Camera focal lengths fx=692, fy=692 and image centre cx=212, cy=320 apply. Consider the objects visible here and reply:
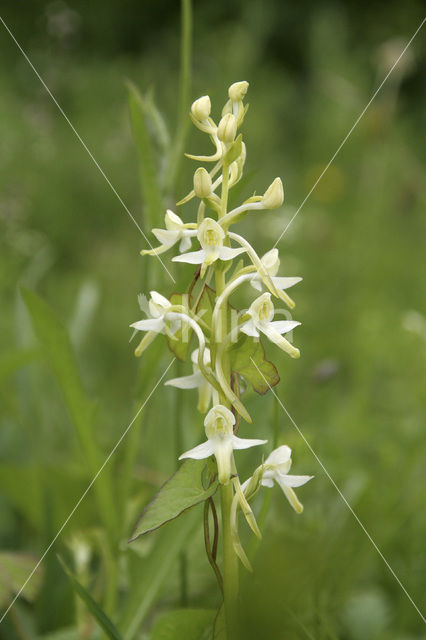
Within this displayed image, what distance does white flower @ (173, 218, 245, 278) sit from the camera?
48cm

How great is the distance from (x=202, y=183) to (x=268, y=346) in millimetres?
1148

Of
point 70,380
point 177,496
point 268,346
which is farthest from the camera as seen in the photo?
point 268,346

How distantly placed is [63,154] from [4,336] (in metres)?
1.58

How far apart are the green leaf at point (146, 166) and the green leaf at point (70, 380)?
0.17m

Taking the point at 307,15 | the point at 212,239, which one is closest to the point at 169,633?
the point at 212,239

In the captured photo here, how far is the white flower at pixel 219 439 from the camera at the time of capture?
458 millimetres

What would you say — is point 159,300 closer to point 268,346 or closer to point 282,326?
point 282,326

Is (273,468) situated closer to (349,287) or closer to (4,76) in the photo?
(349,287)

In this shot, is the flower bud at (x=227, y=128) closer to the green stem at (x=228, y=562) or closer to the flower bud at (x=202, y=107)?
the flower bud at (x=202, y=107)

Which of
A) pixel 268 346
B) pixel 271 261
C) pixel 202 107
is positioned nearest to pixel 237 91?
pixel 202 107

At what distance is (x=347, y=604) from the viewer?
0.91 m

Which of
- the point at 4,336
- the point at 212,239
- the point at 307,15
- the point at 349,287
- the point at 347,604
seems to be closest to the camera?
the point at 212,239

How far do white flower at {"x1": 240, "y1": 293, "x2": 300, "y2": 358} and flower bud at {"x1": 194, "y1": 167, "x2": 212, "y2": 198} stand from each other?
8 centimetres

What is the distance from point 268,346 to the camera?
1.61 metres
